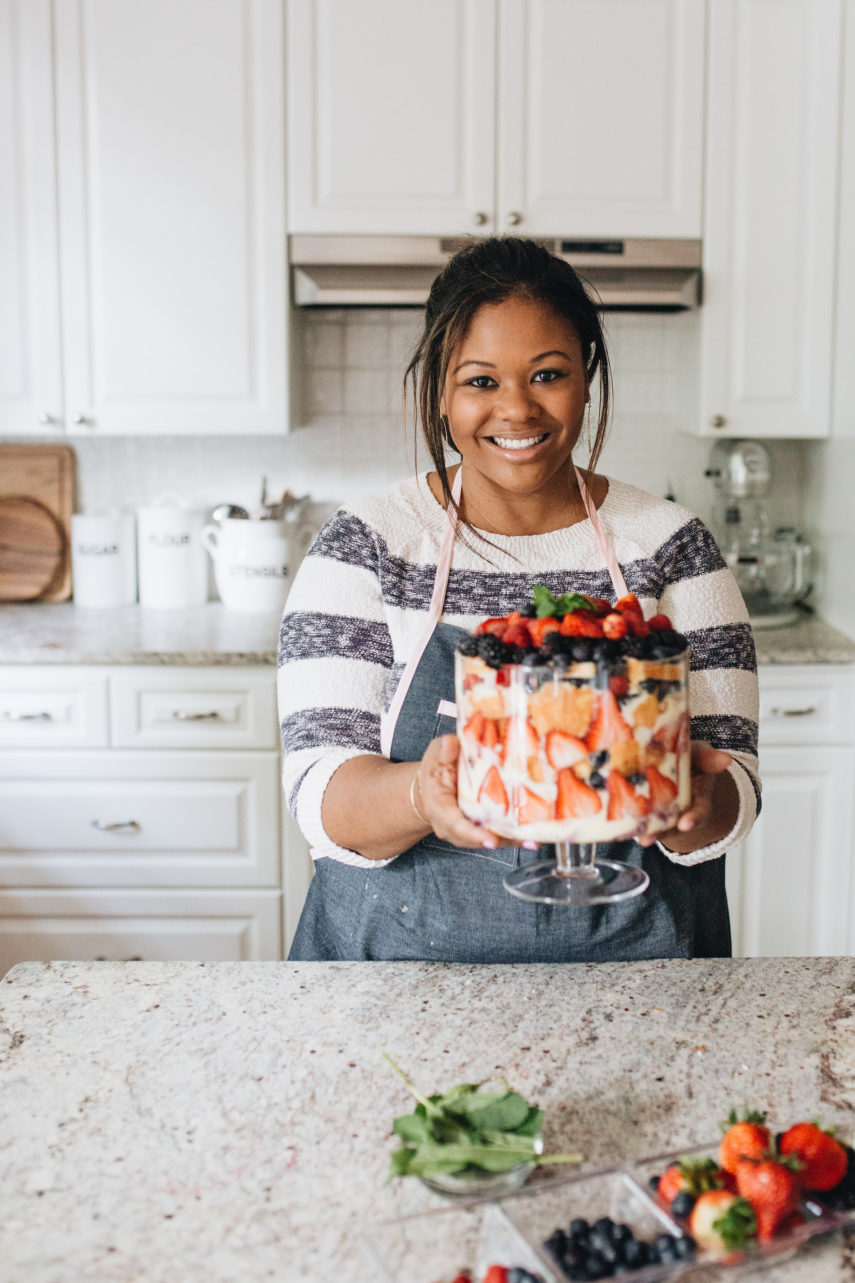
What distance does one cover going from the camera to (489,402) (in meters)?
1.29

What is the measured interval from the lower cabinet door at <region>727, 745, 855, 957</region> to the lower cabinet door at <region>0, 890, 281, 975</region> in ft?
3.08

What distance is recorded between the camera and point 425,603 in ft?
4.57

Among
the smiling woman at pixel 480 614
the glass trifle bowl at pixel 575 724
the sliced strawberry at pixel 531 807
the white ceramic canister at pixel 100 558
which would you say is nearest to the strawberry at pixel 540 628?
the glass trifle bowl at pixel 575 724

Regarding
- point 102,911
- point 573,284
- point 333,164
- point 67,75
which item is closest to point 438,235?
point 333,164

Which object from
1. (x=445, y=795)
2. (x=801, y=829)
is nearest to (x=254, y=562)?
(x=801, y=829)

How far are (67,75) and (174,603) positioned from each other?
3.63 ft

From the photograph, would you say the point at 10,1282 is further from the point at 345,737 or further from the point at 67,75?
the point at 67,75

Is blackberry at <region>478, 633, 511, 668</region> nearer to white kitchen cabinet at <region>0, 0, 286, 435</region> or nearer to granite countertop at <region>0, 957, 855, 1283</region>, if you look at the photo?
granite countertop at <region>0, 957, 855, 1283</region>

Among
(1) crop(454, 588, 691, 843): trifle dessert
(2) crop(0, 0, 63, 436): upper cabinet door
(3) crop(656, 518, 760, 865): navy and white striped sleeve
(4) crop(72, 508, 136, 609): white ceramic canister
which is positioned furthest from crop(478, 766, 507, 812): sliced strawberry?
(4) crop(72, 508, 136, 609): white ceramic canister

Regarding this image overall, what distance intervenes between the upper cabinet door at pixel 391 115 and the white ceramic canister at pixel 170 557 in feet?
2.29

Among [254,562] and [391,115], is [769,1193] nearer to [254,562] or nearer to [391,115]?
[254,562]

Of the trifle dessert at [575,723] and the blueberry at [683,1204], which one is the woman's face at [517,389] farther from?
the blueberry at [683,1204]

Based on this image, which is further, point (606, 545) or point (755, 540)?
point (755, 540)

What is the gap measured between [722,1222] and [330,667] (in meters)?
0.70
